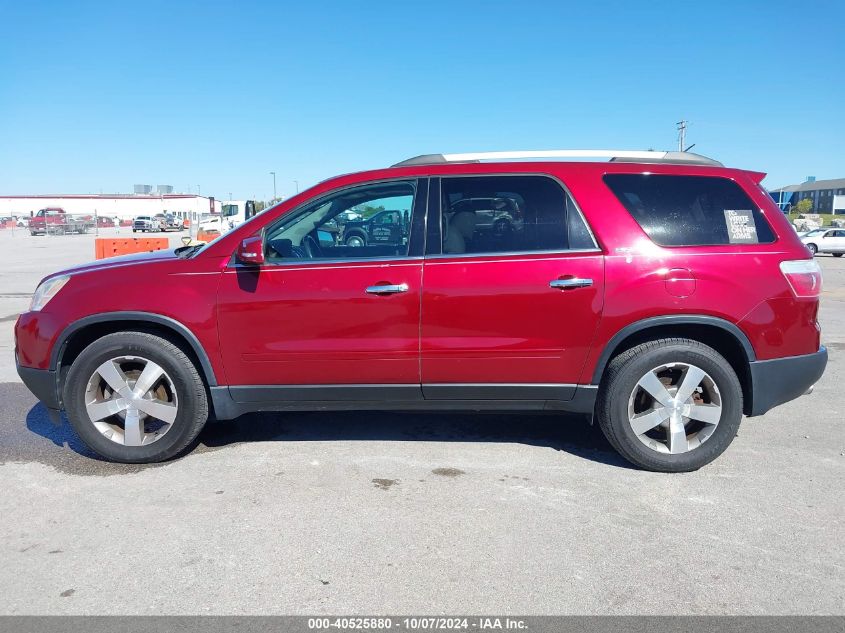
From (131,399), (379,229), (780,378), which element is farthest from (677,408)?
(131,399)

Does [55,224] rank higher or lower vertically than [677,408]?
higher

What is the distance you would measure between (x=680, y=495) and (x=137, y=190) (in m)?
119

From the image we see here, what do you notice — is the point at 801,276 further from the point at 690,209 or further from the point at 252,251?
the point at 252,251

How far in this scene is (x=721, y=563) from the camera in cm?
291

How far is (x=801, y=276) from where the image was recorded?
3.82 m

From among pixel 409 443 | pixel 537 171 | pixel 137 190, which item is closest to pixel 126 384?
pixel 409 443

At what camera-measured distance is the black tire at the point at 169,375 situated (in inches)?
154

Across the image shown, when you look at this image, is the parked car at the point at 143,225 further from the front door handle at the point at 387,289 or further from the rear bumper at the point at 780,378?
the rear bumper at the point at 780,378

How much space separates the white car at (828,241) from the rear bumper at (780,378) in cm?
2922

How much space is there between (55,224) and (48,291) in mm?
47393

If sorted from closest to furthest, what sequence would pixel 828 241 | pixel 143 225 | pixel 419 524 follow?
pixel 419 524, pixel 828 241, pixel 143 225

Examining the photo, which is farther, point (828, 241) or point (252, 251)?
point (828, 241)

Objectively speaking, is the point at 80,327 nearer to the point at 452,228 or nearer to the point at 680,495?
the point at 452,228

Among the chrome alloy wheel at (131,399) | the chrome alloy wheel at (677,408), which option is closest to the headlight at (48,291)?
the chrome alloy wheel at (131,399)
